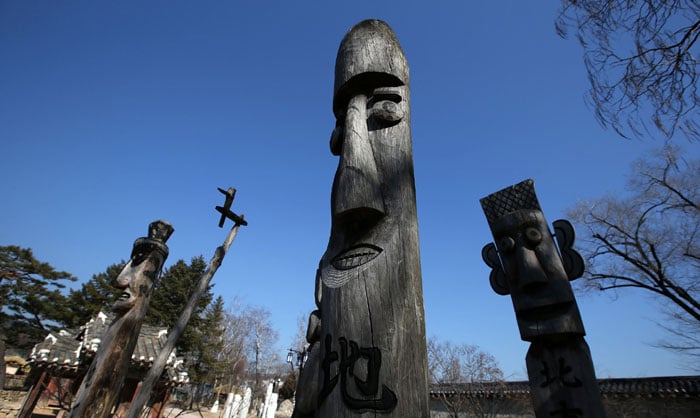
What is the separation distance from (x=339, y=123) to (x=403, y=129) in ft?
2.15

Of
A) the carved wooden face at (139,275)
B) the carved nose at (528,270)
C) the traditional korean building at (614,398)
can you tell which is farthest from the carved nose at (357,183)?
the traditional korean building at (614,398)

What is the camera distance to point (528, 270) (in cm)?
344

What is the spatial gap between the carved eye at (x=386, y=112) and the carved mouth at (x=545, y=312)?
2.34 meters

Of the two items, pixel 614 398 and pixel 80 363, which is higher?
pixel 614 398

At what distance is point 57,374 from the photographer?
11.3m

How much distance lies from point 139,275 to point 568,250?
19.9 ft

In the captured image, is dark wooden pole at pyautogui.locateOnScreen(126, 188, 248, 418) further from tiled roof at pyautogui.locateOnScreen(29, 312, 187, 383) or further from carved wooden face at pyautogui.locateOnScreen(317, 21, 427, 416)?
carved wooden face at pyautogui.locateOnScreen(317, 21, 427, 416)

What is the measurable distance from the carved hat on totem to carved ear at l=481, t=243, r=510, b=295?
2.33m

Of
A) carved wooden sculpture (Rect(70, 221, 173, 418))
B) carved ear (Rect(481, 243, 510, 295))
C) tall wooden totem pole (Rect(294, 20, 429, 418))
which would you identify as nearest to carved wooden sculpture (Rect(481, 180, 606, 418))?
carved ear (Rect(481, 243, 510, 295))

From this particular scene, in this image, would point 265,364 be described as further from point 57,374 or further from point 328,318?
point 328,318

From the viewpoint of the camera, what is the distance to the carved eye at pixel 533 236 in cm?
365

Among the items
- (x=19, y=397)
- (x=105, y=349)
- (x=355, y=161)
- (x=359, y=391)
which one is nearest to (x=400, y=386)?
(x=359, y=391)

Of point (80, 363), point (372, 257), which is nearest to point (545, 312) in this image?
point (372, 257)

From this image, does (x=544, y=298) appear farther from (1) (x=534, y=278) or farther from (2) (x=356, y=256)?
(2) (x=356, y=256)
